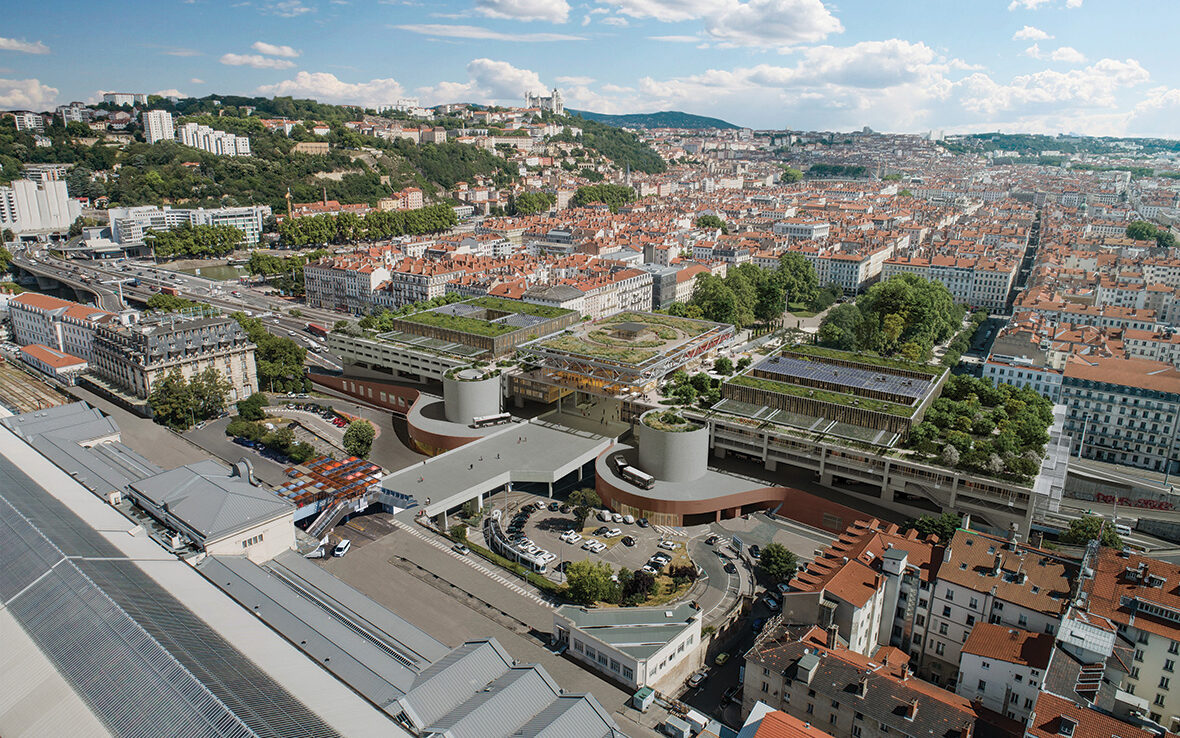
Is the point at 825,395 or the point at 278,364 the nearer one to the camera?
the point at 825,395

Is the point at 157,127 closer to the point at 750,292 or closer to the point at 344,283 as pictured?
the point at 344,283

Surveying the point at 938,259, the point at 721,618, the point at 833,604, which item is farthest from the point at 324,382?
the point at 938,259

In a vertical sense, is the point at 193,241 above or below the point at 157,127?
below

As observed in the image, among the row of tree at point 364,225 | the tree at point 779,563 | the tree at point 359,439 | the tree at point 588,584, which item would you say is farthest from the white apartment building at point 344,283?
the tree at point 779,563

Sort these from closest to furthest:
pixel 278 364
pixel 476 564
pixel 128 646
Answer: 1. pixel 128 646
2. pixel 476 564
3. pixel 278 364

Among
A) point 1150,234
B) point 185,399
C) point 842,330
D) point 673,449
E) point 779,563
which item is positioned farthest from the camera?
point 1150,234

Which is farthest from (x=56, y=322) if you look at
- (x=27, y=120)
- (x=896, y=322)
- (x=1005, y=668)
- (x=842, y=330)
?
(x=27, y=120)

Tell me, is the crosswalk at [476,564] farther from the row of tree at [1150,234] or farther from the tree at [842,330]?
the row of tree at [1150,234]
